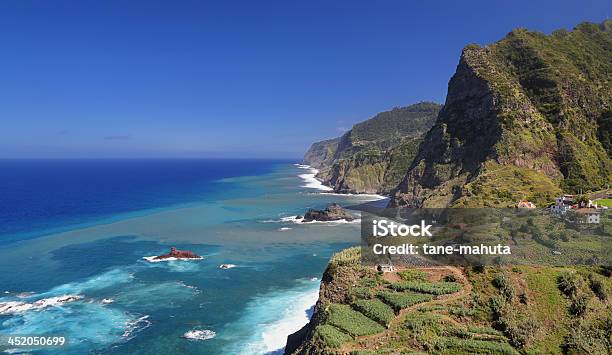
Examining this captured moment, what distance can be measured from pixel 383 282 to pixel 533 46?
Result: 93995mm

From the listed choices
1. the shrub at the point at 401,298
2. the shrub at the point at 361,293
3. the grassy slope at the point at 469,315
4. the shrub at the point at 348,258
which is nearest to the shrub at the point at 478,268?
the grassy slope at the point at 469,315

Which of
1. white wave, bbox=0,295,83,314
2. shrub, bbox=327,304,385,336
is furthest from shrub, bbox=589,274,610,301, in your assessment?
white wave, bbox=0,295,83,314

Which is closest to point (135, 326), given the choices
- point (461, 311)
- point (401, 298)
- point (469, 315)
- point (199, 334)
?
point (199, 334)

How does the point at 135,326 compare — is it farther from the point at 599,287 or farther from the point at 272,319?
the point at 599,287

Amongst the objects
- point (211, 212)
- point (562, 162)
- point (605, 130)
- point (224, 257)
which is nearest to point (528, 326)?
point (224, 257)

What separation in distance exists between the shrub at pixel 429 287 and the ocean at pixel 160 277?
12.9m

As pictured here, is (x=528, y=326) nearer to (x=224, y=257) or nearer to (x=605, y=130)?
(x=224, y=257)

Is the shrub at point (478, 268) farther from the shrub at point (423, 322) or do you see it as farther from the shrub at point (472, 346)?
the shrub at point (472, 346)

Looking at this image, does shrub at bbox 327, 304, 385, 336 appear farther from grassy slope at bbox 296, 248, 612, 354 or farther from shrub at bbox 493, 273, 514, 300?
shrub at bbox 493, 273, 514, 300

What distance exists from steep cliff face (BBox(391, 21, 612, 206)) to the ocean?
23245 mm

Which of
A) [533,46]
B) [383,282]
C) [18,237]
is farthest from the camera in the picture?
[533,46]

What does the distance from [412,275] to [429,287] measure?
2011mm

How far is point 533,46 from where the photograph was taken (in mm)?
99375

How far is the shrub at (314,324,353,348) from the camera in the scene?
23280mm
